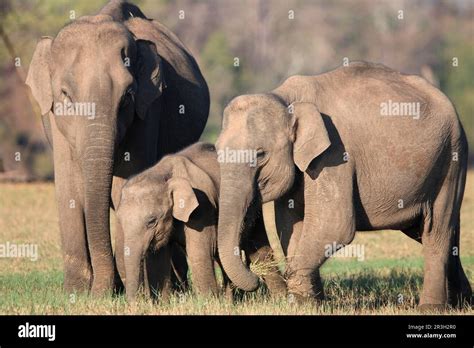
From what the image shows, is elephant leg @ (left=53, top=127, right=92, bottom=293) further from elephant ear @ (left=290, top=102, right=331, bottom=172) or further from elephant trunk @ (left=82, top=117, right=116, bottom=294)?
elephant ear @ (left=290, top=102, right=331, bottom=172)

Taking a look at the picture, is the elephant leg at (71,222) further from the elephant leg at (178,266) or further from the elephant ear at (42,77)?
the elephant leg at (178,266)

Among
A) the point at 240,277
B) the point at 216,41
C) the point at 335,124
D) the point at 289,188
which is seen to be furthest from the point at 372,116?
the point at 216,41

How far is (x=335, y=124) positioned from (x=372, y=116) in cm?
34

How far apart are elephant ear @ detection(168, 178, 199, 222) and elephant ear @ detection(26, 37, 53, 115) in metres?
1.49

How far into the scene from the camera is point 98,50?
1123cm

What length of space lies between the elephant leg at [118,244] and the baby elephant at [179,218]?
406mm

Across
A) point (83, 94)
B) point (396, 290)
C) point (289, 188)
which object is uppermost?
point (83, 94)

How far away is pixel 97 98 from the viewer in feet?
36.3

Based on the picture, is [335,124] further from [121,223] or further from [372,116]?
[121,223]

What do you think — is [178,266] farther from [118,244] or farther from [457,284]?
[457,284]

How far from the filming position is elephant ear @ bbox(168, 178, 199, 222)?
1074 centimetres

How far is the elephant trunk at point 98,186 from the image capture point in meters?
11.0

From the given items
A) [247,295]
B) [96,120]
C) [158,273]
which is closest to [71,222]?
[158,273]

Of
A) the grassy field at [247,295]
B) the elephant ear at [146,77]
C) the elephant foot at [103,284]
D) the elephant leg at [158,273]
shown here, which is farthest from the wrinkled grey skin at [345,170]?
the elephant foot at [103,284]
